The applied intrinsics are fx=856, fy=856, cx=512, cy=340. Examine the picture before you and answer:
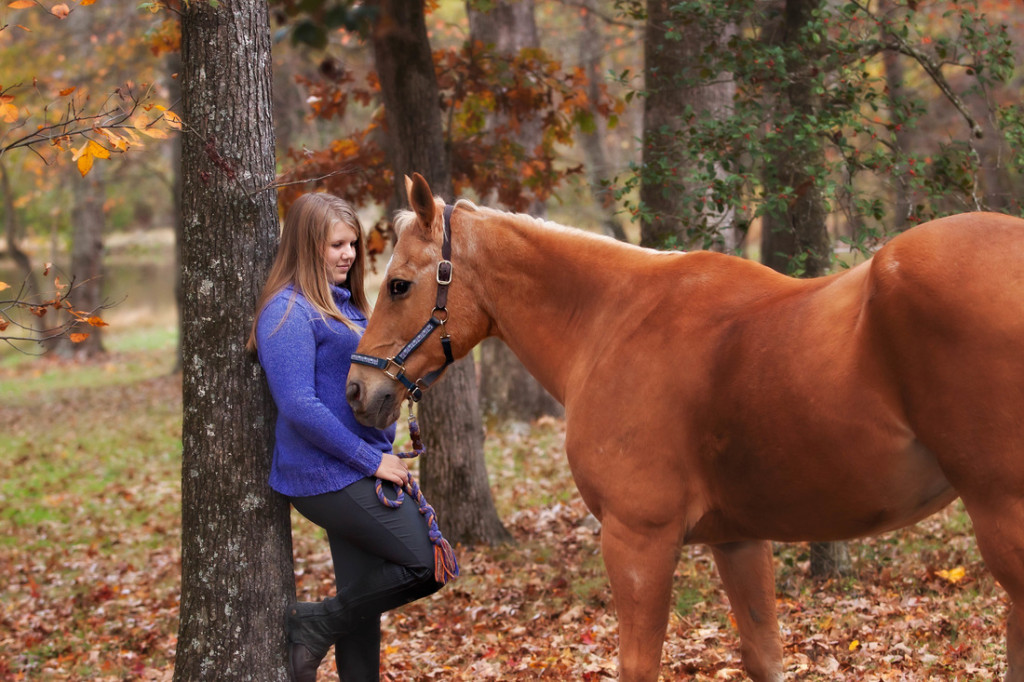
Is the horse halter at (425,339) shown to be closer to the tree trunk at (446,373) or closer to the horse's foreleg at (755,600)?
the horse's foreleg at (755,600)

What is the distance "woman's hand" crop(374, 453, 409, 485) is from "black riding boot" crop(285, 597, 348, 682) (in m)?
0.64

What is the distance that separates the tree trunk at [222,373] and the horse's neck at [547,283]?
1160mm

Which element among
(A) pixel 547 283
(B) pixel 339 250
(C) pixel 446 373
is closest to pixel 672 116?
(C) pixel 446 373

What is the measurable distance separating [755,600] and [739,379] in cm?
119

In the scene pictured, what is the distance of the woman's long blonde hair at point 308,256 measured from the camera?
3.81 metres

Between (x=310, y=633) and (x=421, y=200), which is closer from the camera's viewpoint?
(x=421, y=200)

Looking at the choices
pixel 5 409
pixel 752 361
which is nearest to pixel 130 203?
pixel 5 409

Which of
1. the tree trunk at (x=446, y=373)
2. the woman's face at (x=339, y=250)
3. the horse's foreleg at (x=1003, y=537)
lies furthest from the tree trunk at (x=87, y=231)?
the horse's foreleg at (x=1003, y=537)

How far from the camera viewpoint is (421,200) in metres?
3.72

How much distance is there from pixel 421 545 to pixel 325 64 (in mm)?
4929

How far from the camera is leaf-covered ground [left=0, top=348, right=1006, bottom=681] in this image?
468 centimetres

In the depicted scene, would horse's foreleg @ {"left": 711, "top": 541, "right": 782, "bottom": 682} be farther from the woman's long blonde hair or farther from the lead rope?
the woman's long blonde hair

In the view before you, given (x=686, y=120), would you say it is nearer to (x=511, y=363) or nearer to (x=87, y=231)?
(x=511, y=363)

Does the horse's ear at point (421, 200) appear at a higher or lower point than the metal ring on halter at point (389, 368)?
higher
